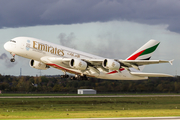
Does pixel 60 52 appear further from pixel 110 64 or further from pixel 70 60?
pixel 110 64

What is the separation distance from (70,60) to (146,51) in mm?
18630

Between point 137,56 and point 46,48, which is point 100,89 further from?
point 46,48

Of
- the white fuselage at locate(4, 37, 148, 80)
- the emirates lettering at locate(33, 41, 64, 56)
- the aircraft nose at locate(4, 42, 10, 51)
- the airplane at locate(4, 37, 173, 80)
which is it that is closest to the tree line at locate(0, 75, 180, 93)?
the airplane at locate(4, 37, 173, 80)

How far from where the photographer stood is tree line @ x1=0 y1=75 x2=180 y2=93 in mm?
84562

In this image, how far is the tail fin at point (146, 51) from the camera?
58525mm

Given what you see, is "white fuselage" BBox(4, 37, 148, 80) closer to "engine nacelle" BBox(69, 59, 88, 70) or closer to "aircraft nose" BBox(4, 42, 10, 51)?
"aircraft nose" BBox(4, 42, 10, 51)

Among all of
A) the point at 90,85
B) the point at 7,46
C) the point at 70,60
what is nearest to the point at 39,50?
the point at 7,46

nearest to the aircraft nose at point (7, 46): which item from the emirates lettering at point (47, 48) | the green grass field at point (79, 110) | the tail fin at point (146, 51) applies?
the emirates lettering at point (47, 48)

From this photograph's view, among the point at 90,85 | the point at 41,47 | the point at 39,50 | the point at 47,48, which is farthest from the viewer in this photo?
the point at 90,85

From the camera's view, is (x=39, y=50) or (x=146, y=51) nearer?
(x=39, y=50)

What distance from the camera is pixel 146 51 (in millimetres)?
59469

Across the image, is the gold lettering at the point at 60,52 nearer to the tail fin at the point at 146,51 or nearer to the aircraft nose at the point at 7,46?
the aircraft nose at the point at 7,46

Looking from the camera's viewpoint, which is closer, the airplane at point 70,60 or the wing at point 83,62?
the airplane at point 70,60

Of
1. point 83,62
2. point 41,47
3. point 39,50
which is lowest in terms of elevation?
point 83,62
